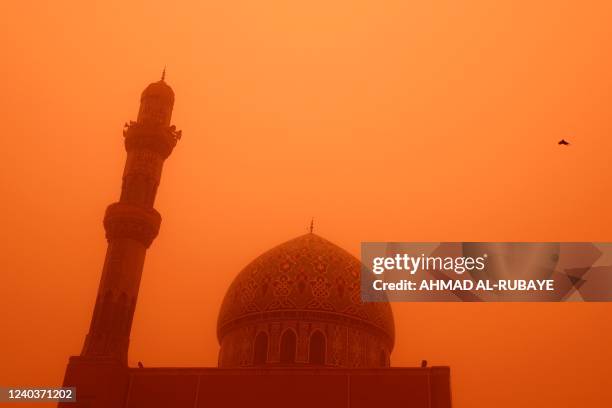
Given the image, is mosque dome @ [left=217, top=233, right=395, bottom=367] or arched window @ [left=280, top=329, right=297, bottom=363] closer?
arched window @ [left=280, top=329, right=297, bottom=363]

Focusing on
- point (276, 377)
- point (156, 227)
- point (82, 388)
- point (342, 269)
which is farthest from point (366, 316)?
point (82, 388)

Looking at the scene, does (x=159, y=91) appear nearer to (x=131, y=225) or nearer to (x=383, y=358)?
(x=131, y=225)

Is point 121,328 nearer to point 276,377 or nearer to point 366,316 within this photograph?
point 276,377

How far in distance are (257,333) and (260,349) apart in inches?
17.9

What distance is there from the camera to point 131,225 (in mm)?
16625

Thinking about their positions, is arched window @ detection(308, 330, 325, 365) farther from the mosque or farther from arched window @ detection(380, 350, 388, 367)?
arched window @ detection(380, 350, 388, 367)

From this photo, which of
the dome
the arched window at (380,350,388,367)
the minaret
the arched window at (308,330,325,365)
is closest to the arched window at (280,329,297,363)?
the arched window at (308,330,325,365)

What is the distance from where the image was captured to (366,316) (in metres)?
18.8

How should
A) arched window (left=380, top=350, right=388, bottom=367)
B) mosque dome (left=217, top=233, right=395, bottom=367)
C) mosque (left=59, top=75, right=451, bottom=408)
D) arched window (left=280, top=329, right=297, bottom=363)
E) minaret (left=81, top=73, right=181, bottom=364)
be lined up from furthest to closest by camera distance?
1. arched window (left=380, top=350, right=388, bottom=367)
2. mosque dome (left=217, top=233, right=395, bottom=367)
3. arched window (left=280, top=329, right=297, bottom=363)
4. minaret (left=81, top=73, right=181, bottom=364)
5. mosque (left=59, top=75, right=451, bottom=408)

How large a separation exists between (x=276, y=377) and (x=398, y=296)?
620 cm

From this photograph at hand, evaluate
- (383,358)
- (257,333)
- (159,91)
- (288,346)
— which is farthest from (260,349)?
(159,91)

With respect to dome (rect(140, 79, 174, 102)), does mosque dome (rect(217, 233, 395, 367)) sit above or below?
below

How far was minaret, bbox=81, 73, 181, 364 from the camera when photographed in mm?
15500

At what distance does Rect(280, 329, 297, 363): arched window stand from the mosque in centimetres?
3
